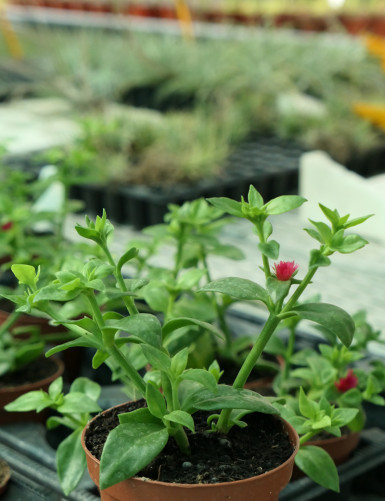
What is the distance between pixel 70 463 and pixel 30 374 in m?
0.44

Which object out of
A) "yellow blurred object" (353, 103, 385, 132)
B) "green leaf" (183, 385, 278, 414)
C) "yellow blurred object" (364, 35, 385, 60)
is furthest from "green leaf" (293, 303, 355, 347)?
"yellow blurred object" (364, 35, 385, 60)

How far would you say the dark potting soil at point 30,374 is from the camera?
55.2 inches

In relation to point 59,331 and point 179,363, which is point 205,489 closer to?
point 179,363

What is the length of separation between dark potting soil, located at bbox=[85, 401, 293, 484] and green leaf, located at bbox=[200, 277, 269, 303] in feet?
0.58

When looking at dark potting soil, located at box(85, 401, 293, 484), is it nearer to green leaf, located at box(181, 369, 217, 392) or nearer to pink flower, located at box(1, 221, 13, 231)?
green leaf, located at box(181, 369, 217, 392)

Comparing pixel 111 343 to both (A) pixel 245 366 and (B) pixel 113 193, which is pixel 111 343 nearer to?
(A) pixel 245 366

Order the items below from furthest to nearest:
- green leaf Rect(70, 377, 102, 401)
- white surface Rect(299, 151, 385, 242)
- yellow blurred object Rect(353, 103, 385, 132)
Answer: yellow blurred object Rect(353, 103, 385, 132)
white surface Rect(299, 151, 385, 242)
green leaf Rect(70, 377, 102, 401)

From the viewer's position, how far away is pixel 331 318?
0.85 m

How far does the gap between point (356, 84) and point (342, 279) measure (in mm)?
2795

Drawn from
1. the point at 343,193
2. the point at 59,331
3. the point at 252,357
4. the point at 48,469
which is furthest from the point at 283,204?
the point at 343,193

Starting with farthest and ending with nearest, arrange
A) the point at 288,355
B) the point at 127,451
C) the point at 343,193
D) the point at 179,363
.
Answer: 1. the point at 343,193
2. the point at 288,355
3. the point at 179,363
4. the point at 127,451

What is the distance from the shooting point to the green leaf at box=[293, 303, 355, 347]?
2.78 feet

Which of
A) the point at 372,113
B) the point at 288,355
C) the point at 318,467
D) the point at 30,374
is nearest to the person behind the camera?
the point at 318,467

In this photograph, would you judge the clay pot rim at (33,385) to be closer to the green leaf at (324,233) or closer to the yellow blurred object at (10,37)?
the green leaf at (324,233)
